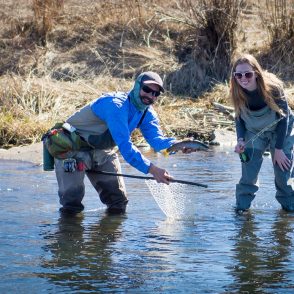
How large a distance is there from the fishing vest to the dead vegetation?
4446 millimetres

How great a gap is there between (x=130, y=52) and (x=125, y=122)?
8417 mm

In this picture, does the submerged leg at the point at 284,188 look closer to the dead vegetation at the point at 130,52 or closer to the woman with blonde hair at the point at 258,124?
the woman with blonde hair at the point at 258,124

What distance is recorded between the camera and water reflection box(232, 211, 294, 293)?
613 cm

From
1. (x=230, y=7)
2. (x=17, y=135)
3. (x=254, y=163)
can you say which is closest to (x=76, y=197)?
(x=254, y=163)

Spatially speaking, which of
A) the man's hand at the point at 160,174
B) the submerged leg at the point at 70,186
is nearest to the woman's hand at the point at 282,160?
the man's hand at the point at 160,174

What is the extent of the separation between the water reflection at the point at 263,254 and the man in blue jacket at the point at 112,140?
2.75ft

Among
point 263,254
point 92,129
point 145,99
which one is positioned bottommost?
point 263,254

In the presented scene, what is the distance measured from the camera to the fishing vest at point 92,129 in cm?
777

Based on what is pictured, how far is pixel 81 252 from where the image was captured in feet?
22.9

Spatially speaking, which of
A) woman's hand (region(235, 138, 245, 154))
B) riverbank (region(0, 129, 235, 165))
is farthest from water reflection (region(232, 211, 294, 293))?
riverbank (region(0, 129, 235, 165))

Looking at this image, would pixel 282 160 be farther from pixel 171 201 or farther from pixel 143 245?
pixel 143 245

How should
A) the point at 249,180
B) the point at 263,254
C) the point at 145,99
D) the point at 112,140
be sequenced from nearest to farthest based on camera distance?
the point at 263,254
the point at 145,99
the point at 112,140
the point at 249,180

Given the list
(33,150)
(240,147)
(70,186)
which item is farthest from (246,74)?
(33,150)

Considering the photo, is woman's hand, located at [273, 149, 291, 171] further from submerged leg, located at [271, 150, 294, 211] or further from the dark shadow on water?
the dark shadow on water
